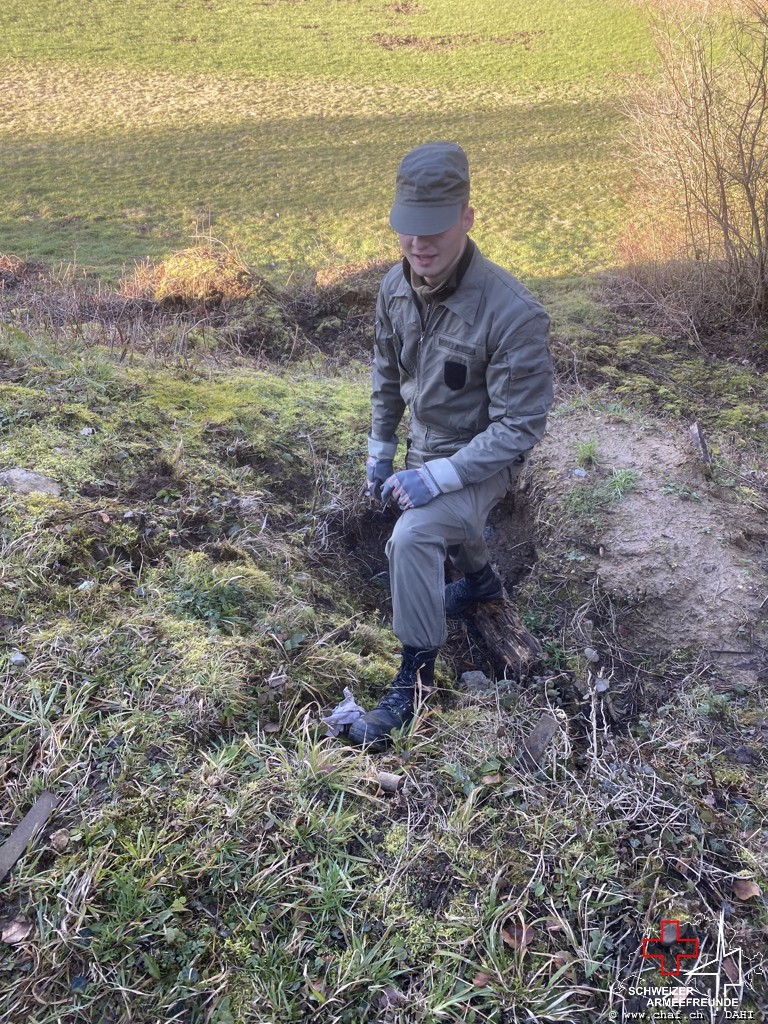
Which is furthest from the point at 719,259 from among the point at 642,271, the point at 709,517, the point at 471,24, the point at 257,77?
the point at 471,24

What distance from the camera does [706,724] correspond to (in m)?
2.66

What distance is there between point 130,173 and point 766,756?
12.5m

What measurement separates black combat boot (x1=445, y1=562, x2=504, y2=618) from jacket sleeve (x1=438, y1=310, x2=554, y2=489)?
588 millimetres

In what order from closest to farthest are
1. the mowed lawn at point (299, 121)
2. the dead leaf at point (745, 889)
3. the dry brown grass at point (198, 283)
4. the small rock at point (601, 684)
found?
the dead leaf at point (745, 889)
the small rock at point (601, 684)
the dry brown grass at point (198, 283)
the mowed lawn at point (299, 121)

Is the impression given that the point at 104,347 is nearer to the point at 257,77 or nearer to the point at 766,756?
the point at 766,756

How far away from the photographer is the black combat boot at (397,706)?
2.46 m

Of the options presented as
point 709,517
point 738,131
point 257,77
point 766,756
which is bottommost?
point 766,756

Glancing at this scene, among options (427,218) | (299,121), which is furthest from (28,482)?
(299,121)

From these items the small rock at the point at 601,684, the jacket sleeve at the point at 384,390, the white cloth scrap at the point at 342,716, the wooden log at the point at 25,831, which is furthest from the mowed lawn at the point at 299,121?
the wooden log at the point at 25,831

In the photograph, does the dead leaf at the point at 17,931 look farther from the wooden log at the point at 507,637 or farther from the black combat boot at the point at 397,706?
the wooden log at the point at 507,637

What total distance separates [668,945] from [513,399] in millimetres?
1759

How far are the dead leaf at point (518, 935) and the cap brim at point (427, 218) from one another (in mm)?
2163

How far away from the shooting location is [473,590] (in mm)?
3104

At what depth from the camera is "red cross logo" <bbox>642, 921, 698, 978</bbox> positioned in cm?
192
